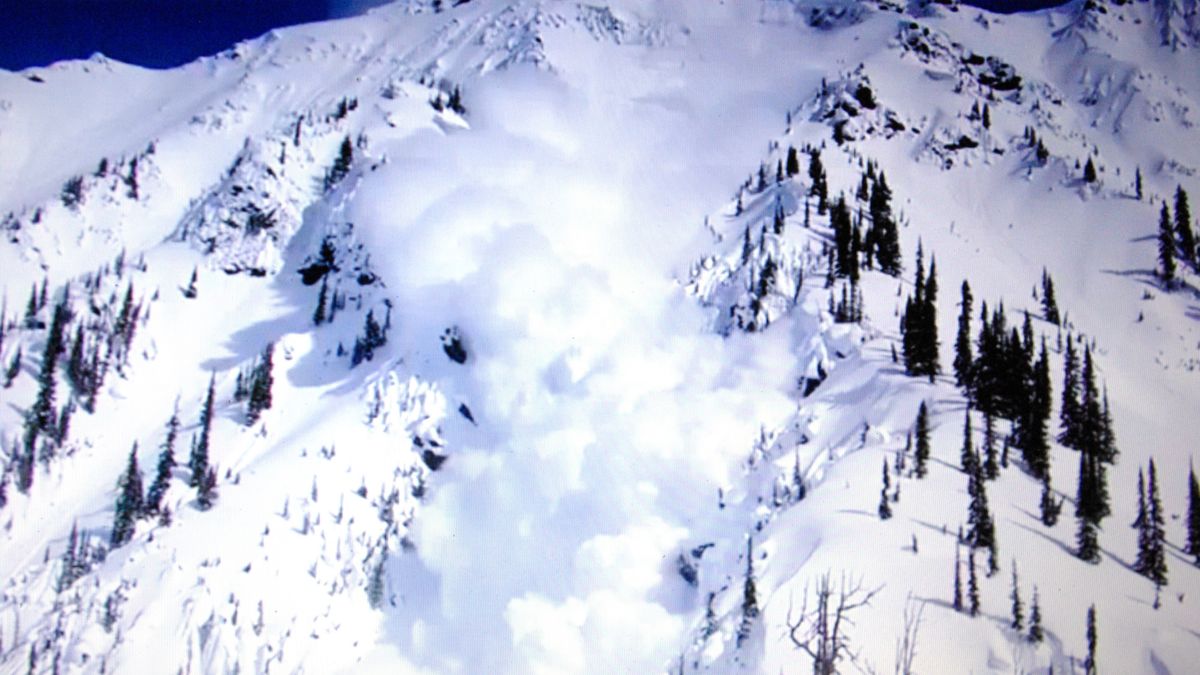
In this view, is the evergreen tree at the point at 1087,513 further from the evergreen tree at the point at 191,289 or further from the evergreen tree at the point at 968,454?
the evergreen tree at the point at 191,289

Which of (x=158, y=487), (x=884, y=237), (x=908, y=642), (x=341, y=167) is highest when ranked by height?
(x=341, y=167)

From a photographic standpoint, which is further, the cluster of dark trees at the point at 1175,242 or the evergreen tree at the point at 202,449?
the cluster of dark trees at the point at 1175,242

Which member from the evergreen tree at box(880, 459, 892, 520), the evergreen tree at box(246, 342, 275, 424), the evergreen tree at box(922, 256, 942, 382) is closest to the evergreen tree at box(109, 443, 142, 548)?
the evergreen tree at box(246, 342, 275, 424)

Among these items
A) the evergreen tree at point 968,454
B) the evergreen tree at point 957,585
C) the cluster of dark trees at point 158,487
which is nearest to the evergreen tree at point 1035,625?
the evergreen tree at point 957,585

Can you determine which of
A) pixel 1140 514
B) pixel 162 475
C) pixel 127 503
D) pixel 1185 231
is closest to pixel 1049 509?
pixel 1140 514

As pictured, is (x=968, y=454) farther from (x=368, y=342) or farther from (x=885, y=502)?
(x=368, y=342)

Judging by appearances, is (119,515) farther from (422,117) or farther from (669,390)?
(422,117)
